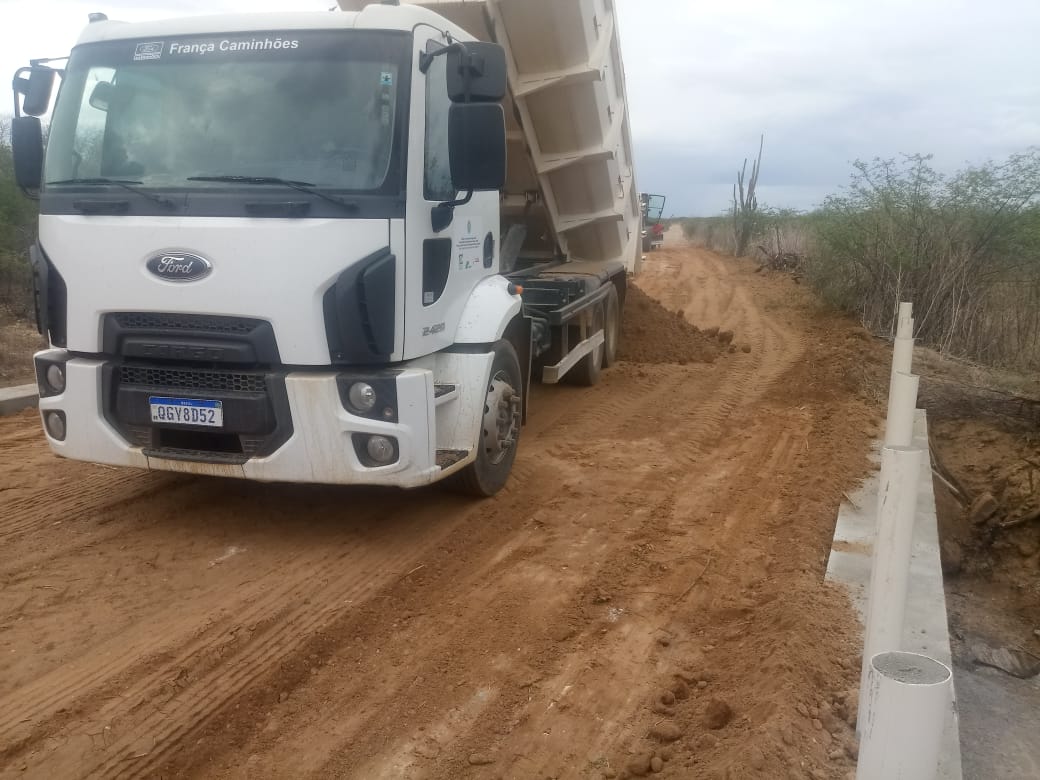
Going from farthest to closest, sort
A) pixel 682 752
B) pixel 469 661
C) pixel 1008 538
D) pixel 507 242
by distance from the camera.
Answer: pixel 507 242 → pixel 1008 538 → pixel 469 661 → pixel 682 752

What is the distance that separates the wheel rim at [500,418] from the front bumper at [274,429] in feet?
2.44

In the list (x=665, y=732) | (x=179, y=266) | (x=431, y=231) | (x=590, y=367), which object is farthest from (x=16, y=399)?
(x=665, y=732)

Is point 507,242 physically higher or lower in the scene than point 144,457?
higher

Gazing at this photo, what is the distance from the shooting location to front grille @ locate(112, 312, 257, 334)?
14.4ft

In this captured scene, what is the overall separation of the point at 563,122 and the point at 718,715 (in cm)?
592

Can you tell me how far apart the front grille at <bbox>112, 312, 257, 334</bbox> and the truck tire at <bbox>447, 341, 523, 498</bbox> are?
1.54 m

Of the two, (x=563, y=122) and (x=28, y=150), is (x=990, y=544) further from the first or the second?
(x=28, y=150)

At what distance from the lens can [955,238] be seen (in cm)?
1188

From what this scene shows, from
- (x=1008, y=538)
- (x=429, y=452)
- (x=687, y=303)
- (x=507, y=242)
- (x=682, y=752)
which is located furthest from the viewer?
(x=687, y=303)

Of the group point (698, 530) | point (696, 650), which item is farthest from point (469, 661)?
point (698, 530)

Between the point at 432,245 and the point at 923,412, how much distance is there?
16.7ft

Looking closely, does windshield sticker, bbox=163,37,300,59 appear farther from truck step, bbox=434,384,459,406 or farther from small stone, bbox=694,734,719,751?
small stone, bbox=694,734,719,751

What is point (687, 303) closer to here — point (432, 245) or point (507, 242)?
point (507, 242)

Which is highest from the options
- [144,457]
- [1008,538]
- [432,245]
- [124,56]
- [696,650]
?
[124,56]
